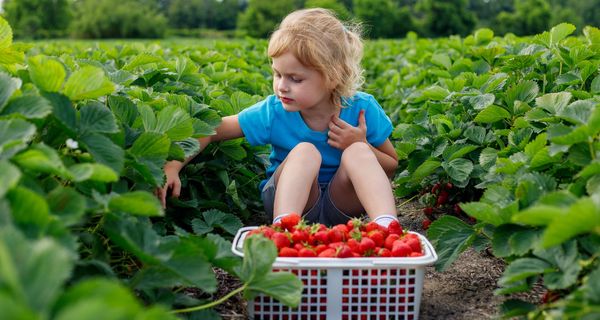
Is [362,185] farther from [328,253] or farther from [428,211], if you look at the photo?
[428,211]

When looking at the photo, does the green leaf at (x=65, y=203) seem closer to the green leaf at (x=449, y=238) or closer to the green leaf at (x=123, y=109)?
the green leaf at (x=123, y=109)

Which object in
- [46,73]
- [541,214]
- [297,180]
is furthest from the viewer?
[297,180]

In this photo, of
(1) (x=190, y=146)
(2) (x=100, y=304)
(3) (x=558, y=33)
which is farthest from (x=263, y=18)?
(2) (x=100, y=304)

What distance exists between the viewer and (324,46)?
3.16m

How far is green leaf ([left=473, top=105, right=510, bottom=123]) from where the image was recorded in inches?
127

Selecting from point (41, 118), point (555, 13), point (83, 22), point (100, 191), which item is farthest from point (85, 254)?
point (555, 13)

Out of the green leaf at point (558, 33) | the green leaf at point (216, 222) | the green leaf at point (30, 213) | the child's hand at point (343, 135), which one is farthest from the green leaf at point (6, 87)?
the green leaf at point (558, 33)

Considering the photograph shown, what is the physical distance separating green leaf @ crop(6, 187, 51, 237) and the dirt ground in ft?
3.41

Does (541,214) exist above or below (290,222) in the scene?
above

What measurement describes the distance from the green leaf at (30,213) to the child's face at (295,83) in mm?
1717

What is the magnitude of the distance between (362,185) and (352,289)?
0.75 m

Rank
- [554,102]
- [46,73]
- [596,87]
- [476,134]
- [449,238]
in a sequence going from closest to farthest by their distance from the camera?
[46,73] → [449,238] → [554,102] → [596,87] → [476,134]

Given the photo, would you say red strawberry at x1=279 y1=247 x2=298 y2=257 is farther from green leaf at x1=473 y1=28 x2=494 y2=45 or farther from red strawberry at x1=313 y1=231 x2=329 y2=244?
green leaf at x1=473 y1=28 x2=494 y2=45

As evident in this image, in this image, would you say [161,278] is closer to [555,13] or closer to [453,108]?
[453,108]
